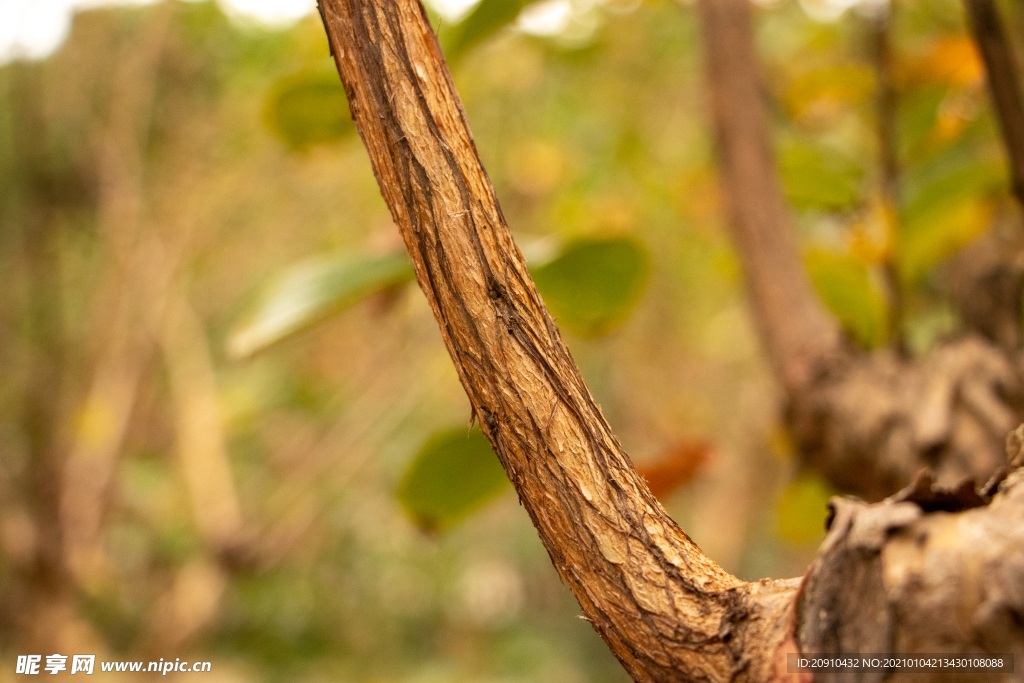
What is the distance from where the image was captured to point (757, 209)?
0.60 metres

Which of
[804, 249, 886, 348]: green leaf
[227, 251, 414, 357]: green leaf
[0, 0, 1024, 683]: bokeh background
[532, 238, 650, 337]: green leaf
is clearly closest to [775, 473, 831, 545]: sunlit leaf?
[0, 0, 1024, 683]: bokeh background

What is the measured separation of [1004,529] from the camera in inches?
6.9

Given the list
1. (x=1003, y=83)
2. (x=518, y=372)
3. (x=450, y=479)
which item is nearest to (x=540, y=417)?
(x=518, y=372)

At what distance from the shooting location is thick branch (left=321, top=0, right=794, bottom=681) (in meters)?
0.20

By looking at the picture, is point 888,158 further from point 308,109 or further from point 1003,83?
point 308,109

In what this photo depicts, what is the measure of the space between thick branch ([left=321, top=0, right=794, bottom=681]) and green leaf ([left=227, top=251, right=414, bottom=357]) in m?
0.20

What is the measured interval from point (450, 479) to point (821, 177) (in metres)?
0.42

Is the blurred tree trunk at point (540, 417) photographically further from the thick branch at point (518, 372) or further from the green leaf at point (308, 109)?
the green leaf at point (308, 109)

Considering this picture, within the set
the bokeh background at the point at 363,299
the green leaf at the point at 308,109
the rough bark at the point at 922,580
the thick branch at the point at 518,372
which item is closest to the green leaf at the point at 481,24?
the bokeh background at the point at 363,299

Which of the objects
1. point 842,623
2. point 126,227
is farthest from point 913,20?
point 126,227

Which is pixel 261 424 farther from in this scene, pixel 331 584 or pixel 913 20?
pixel 913 20

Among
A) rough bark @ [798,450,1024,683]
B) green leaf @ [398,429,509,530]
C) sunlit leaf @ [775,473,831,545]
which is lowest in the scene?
rough bark @ [798,450,1024,683]

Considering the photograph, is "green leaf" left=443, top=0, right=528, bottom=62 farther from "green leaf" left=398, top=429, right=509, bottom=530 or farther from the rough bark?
the rough bark

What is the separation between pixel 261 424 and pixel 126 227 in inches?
42.1
